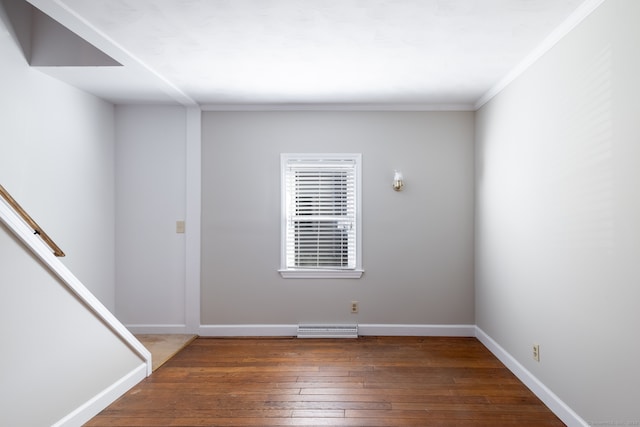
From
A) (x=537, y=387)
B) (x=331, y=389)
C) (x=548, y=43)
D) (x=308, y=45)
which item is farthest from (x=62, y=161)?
(x=537, y=387)

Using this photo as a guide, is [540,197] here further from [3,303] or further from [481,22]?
[3,303]

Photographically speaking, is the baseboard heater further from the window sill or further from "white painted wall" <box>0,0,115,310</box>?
"white painted wall" <box>0,0,115,310</box>

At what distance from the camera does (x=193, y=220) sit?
4.52m

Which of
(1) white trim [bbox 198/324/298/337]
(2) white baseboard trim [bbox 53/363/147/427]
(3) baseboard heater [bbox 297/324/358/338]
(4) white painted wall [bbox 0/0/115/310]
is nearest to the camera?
(2) white baseboard trim [bbox 53/363/147/427]

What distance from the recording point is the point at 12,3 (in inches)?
121

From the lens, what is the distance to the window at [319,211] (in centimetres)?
450

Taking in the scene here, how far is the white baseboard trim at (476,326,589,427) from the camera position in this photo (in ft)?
8.32

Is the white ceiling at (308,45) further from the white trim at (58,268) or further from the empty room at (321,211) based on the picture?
the white trim at (58,268)

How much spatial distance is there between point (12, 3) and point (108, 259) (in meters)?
2.49

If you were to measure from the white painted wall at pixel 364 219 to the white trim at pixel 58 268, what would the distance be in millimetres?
1461

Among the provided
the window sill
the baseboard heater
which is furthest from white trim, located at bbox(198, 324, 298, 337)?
the window sill

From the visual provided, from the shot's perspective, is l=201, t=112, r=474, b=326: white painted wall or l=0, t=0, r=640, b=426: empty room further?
l=201, t=112, r=474, b=326: white painted wall

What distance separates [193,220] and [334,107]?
1.98m

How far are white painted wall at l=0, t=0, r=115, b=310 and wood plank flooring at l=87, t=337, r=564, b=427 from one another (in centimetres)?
144
